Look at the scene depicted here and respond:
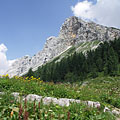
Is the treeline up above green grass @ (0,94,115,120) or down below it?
above

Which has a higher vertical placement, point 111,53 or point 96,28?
point 96,28

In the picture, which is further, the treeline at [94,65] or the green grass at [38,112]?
the treeline at [94,65]

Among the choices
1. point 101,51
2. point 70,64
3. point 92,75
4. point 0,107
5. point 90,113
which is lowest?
point 90,113

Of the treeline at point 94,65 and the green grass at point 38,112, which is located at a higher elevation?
the treeline at point 94,65

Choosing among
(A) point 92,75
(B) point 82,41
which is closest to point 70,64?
(A) point 92,75

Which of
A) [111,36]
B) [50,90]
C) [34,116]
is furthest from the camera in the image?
[111,36]

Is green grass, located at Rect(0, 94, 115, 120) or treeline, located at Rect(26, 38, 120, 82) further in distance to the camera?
treeline, located at Rect(26, 38, 120, 82)

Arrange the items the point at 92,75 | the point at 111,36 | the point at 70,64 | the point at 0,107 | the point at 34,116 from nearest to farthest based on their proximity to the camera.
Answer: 1. the point at 34,116
2. the point at 0,107
3. the point at 92,75
4. the point at 70,64
5. the point at 111,36

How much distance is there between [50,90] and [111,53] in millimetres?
45618

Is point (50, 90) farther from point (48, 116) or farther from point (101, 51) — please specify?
point (101, 51)

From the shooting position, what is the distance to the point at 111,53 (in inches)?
1918

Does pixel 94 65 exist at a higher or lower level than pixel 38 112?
higher

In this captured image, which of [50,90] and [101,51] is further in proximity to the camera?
[101,51]

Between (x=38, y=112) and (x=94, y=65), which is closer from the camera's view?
(x=38, y=112)
